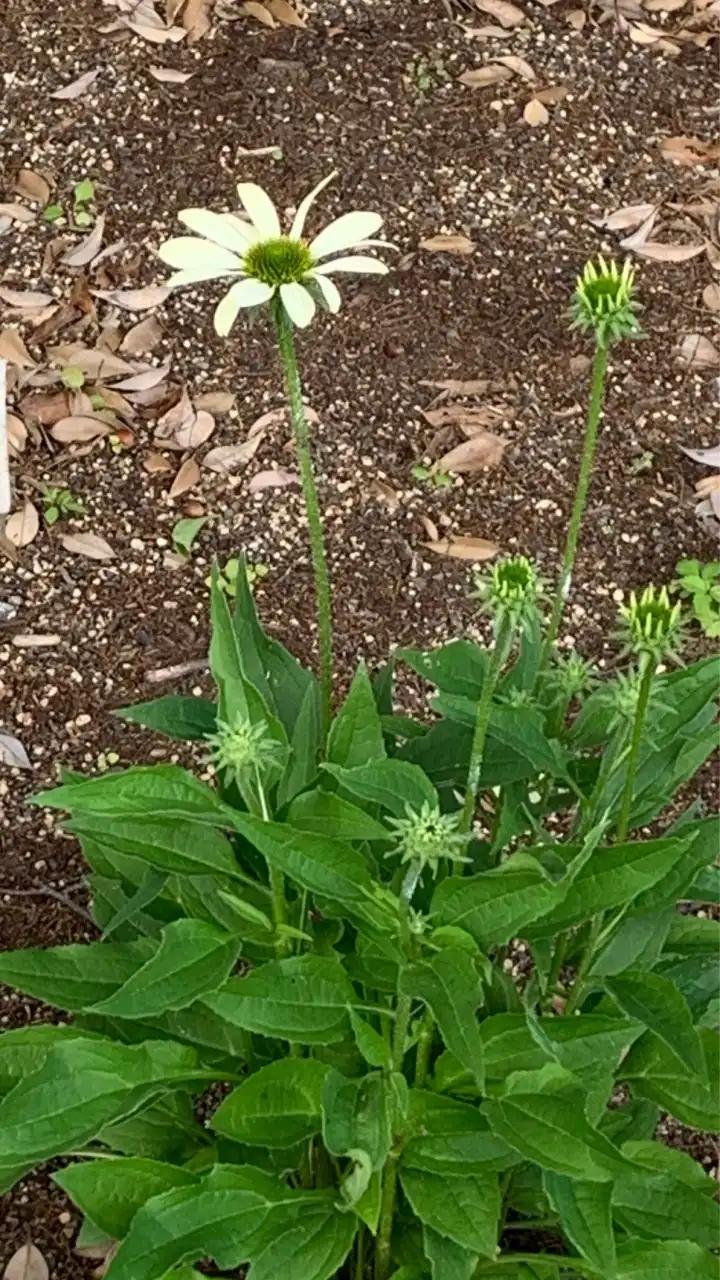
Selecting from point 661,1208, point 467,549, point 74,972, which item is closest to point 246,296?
point 74,972

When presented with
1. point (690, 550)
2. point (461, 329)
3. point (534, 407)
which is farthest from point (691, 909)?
point (461, 329)

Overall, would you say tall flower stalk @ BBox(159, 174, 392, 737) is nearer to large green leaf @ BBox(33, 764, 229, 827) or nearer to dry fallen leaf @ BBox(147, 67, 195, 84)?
large green leaf @ BBox(33, 764, 229, 827)

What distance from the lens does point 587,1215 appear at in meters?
1.20

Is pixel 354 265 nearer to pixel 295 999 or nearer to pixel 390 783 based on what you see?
pixel 390 783

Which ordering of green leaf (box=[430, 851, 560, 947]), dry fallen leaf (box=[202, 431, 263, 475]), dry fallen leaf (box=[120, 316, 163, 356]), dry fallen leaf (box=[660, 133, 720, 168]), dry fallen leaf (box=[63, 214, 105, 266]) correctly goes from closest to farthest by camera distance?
green leaf (box=[430, 851, 560, 947]) < dry fallen leaf (box=[202, 431, 263, 475]) < dry fallen leaf (box=[120, 316, 163, 356]) < dry fallen leaf (box=[63, 214, 105, 266]) < dry fallen leaf (box=[660, 133, 720, 168])

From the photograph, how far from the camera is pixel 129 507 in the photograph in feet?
8.05

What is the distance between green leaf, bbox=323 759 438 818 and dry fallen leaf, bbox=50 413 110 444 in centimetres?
152

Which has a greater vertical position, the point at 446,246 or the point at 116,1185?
Answer: the point at 446,246

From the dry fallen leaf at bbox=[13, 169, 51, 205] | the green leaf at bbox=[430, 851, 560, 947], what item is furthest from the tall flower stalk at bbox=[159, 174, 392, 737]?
the dry fallen leaf at bbox=[13, 169, 51, 205]

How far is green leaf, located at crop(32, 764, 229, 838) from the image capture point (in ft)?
3.76

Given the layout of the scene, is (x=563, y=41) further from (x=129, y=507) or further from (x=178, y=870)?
(x=178, y=870)

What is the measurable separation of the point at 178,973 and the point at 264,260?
597mm

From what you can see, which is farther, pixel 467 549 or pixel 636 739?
pixel 467 549

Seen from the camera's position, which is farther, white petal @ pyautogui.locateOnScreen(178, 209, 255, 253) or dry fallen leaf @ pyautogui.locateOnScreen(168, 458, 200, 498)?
dry fallen leaf @ pyautogui.locateOnScreen(168, 458, 200, 498)
